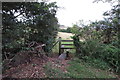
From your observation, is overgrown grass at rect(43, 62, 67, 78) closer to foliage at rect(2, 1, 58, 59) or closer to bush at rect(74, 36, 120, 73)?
foliage at rect(2, 1, 58, 59)

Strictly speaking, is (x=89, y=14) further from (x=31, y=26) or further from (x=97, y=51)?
(x=31, y=26)

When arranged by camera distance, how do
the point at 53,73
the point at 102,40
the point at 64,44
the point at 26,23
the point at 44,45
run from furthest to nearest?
the point at 64,44 → the point at 102,40 → the point at 44,45 → the point at 26,23 → the point at 53,73

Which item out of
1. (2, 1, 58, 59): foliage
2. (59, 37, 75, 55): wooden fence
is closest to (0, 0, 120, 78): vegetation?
(2, 1, 58, 59): foliage

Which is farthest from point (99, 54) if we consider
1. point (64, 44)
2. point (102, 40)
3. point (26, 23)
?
point (26, 23)

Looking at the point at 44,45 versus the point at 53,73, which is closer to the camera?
the point at 53,73

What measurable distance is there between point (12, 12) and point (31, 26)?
0.79 metres

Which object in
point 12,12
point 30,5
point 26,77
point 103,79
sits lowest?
point 103,79

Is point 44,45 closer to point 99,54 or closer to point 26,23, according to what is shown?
point 26,23

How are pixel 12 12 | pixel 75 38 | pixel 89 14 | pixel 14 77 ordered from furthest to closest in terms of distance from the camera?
pixel 89 14, pixel 75 38, pixel 12 12, pixel 14 77

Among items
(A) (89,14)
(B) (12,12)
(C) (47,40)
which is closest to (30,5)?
(B) (12,12)

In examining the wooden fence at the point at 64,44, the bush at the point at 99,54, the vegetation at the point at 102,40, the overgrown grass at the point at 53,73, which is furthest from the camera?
→ the wooden fence at the point at 64,44

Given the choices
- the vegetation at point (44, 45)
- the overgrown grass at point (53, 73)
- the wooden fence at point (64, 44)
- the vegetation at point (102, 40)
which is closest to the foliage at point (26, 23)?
the vegetation at point (44, 45)

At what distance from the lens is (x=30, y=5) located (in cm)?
327

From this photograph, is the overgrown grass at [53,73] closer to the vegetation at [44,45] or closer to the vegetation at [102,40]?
the vegetation at [44,45]
